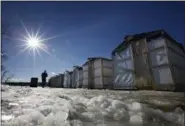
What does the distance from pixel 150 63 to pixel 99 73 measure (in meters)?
7.15

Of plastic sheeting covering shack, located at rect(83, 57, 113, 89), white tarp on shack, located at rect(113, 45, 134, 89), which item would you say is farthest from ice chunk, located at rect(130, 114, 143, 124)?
plastic sheeting covering shack, located at rect(83, 57, 113, 89)

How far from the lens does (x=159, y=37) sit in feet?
23.9

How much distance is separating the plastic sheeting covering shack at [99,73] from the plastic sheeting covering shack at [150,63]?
3.62 meters

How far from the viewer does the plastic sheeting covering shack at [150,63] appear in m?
6.70

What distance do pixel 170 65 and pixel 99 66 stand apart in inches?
317

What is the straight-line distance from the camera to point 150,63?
7.50 meters

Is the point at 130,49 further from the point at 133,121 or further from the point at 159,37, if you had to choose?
the point at 133,121

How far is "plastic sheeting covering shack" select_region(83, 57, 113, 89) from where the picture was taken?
1389 cm

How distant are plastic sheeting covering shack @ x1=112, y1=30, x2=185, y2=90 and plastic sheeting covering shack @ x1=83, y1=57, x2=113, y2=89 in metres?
3.62

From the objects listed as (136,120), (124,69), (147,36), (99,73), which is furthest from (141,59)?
(136,120)

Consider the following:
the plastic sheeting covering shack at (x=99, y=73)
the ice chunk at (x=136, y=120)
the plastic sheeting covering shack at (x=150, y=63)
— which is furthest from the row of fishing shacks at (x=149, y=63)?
the ice chunk at (x=136, y=120)

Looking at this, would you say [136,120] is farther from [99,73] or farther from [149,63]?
[99,73]

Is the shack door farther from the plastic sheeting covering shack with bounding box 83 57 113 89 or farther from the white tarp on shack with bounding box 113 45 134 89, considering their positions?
the plastic sheeting covering shack with bounding box 83 57 113 89

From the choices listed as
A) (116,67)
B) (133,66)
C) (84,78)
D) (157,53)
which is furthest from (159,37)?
(84,78)
